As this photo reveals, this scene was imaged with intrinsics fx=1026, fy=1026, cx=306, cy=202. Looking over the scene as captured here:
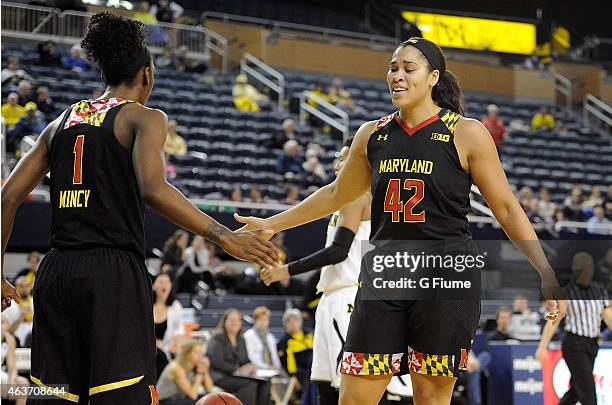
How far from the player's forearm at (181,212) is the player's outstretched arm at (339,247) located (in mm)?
1586

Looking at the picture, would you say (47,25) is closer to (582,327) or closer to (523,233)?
(582,327)

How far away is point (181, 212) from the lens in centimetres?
397

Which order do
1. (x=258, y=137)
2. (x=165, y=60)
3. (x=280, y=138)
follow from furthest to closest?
(x=165, y=60) → (x=258, y=137) → (x=280, y=138)

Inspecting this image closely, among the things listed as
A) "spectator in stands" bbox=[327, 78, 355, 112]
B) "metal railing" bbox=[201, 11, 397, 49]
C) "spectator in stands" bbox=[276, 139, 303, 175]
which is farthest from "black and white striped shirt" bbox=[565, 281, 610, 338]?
"metal railing" bbox=[201, 11, 397, 49]

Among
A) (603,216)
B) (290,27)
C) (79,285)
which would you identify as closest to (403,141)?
(79,285)

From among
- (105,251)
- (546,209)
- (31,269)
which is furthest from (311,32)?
(105,251)

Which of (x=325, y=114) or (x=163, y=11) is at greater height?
(x=163, y=11)

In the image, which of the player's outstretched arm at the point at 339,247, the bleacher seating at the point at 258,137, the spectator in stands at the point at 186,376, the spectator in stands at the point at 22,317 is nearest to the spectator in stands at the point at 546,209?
the bleacher seating at the point at 258,137

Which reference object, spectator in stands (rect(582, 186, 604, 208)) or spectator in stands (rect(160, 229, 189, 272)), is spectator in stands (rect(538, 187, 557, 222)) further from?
spectator in stands (rect(160, 229, 189, 272))

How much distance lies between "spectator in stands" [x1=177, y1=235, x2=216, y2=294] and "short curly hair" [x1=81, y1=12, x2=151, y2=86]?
9.07 metres

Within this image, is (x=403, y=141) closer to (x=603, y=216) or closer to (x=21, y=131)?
(x=21, y=131)

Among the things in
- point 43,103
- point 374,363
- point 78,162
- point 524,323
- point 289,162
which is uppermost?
point 43,103

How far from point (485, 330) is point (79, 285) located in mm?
9689

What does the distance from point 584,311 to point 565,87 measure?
62.7 ft
